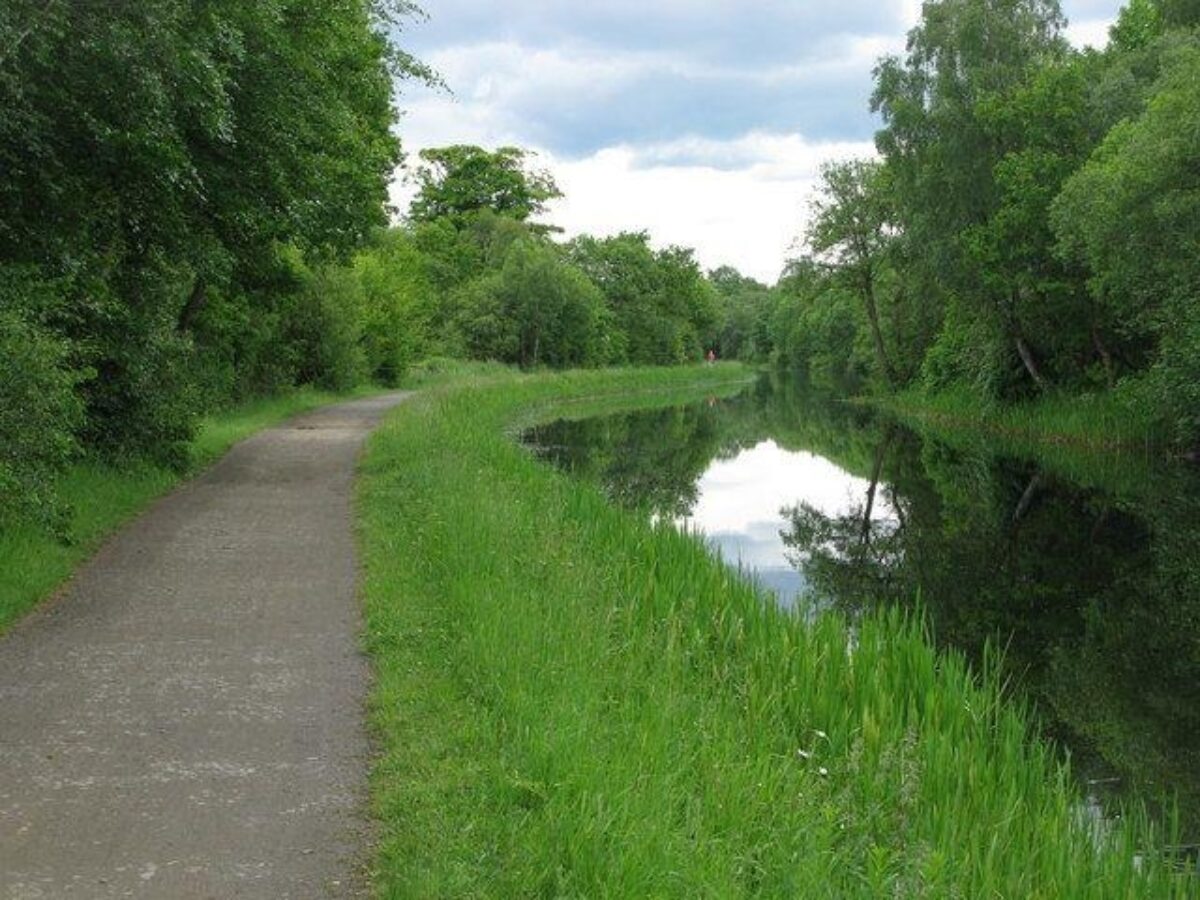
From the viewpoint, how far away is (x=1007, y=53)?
3912cm

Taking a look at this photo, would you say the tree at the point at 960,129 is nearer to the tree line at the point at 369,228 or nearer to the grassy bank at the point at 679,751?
the tree line at the point at 369,228

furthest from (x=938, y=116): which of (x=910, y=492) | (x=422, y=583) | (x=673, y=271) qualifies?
(x=673, y=271)

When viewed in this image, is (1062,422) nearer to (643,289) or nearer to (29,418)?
(29,418)

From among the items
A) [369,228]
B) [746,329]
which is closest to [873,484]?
[369,228]

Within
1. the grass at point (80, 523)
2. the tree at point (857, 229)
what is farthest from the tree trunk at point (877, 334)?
the grass at point (80, 523)

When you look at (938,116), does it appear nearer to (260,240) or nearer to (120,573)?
(260,240)

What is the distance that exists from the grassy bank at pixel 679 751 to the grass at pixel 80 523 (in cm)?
264

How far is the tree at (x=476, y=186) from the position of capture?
281 ft

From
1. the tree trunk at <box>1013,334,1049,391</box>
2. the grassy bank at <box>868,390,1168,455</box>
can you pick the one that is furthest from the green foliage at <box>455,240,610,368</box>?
the tree trunk at <box>1013,334,1049,391</box>

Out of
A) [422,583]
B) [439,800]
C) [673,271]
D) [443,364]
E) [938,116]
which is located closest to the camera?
[439,800]

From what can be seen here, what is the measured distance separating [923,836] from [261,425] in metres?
22.9

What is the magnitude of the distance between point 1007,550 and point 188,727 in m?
13.9

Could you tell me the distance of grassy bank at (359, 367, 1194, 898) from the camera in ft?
15.6

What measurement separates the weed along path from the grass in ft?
0.71
